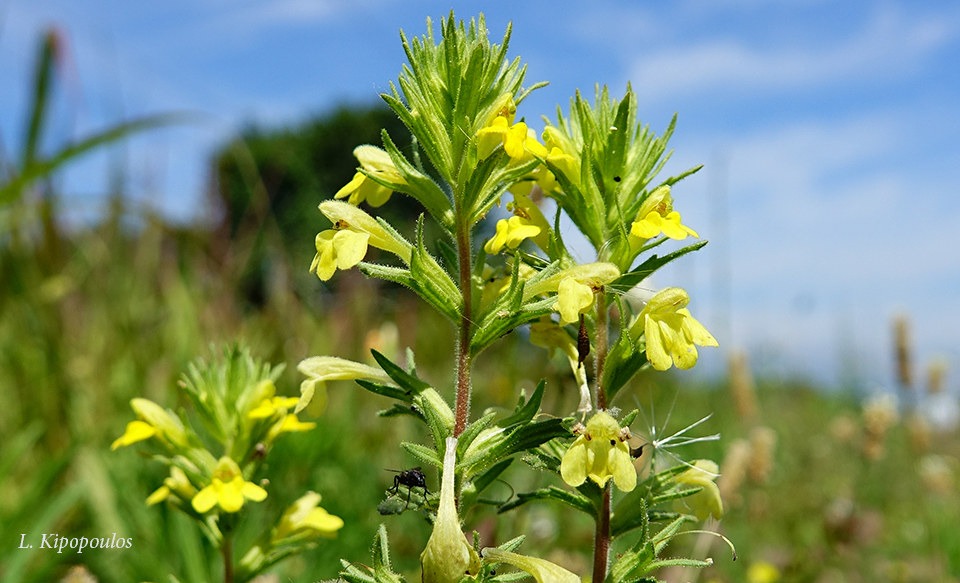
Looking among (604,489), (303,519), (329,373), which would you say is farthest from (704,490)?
(303,519)

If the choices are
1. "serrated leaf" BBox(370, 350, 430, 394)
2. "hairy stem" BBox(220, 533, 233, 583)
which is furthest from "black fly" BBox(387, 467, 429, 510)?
"hairy stem" BBox(220, 533, 233, 583)

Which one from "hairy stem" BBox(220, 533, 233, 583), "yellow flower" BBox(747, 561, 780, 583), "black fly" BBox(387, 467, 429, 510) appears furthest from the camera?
"yellow flower" BBox(747, 561, 780, 583)

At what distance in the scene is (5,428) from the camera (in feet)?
12.2

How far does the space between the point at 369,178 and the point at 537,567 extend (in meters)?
0.62

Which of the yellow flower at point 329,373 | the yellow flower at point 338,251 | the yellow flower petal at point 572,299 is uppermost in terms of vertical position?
the yellow flower at point 338,251

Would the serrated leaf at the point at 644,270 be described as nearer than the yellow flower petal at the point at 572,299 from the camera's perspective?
No

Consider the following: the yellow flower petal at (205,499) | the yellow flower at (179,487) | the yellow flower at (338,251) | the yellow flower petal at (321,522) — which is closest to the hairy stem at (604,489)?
the yellow flower at (338,251)

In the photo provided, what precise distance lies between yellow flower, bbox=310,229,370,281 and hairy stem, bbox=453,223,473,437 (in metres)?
0.14

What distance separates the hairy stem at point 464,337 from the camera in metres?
1.01

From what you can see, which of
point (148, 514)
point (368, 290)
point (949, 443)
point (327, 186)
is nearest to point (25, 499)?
point (148, 514)

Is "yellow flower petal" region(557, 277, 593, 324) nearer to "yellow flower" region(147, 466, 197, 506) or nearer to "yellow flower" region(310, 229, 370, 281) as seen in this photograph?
"yellow flower" region(310, 229, 370, 281)

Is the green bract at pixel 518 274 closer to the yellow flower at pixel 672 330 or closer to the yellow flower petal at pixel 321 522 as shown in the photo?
the yellow flower at pixel 672 330

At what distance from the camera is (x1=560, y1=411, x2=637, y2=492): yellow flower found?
0.93 m

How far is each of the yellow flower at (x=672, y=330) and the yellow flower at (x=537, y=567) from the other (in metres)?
0.31
